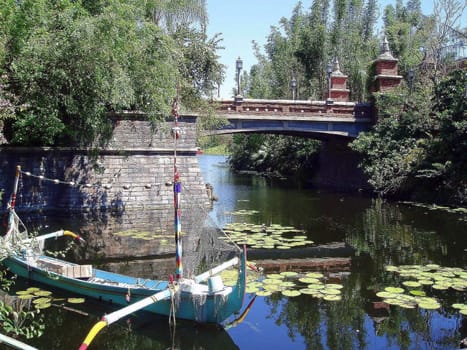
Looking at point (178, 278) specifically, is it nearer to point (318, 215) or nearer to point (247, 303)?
point (247, 303)

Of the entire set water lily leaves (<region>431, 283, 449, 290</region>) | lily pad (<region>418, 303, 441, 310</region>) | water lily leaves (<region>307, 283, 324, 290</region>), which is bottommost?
lily pad (<region>418, 303, 441, 310</region>)

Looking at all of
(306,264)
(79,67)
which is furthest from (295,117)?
(306,264)

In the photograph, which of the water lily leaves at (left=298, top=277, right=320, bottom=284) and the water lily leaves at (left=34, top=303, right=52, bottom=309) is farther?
the water lily leaves at (left=298, top=277, right=320, bottom=284)

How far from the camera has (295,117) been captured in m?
25.3

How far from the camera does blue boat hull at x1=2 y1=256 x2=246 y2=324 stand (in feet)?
23.2

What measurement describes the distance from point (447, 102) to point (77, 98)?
16.0 metres

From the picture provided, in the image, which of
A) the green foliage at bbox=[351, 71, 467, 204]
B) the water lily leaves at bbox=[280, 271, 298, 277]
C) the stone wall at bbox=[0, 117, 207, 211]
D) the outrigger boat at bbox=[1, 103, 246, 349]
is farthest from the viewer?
the green foliage at bbox=[351, 71, 467, 204]

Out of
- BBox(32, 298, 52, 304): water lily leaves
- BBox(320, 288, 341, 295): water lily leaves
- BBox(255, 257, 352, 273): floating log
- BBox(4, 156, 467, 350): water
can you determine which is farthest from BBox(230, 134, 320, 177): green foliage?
BBox(32, 298, 52, 304): water lily leaves

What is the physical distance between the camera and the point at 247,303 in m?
8.41

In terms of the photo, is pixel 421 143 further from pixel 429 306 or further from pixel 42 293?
pixel 42 293

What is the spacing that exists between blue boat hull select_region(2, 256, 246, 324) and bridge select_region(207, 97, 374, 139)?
50.7ft

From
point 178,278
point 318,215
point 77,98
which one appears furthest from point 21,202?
point 178,278

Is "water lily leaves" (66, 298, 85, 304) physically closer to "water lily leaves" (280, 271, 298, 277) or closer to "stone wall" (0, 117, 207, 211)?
"water lily leaves" (280, 271, 298, 277)

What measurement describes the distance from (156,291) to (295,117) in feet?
62.6
